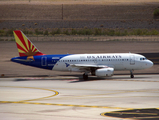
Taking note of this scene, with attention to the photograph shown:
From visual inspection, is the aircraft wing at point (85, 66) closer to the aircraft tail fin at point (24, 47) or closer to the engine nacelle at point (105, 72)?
the engine nacelle at point (105, 72)

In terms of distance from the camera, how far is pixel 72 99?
2998 centimetres

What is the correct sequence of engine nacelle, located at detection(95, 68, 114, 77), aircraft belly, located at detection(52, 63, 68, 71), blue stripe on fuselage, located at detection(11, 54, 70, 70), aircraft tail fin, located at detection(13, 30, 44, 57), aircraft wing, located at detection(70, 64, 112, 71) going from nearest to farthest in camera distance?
engine nacelle, located at detection(95, 68, 114, 77) < aircraft wing, located at detection(70, 64, 112, 71) < aircraft belly, located at detection(52, 63, 68, 71) < blue stripe on fuselage, located at detection(11, 54, 70, 70) < aircraft tail fin, located at detection(13, 30, 44, 57)

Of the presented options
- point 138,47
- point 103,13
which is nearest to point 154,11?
point 103,13

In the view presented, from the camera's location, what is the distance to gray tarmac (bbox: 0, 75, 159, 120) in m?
23.5

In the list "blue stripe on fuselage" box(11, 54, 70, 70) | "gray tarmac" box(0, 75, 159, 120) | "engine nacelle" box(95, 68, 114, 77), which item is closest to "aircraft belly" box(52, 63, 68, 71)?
"blue stripe on fuselage" box(11, 54, 70, 70)

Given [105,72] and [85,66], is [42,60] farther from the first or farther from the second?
[105,72]

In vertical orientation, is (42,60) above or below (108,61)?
above

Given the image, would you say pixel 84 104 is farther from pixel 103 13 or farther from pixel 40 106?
pixel 103 13

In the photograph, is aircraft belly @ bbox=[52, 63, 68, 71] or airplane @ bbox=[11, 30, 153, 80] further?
aircraft belly @ bbox=[52, 63, 68, 71]

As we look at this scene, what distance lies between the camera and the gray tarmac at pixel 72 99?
925 inches

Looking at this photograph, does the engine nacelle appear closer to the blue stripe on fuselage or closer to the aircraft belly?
the aircraft belly

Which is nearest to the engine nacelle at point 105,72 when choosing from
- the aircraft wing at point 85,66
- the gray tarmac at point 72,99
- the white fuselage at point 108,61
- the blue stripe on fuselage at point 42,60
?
the aircraft wing at point 85,66

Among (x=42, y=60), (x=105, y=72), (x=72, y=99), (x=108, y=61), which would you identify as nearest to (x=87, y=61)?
(x=108, y=61)

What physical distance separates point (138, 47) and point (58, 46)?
914 inches
